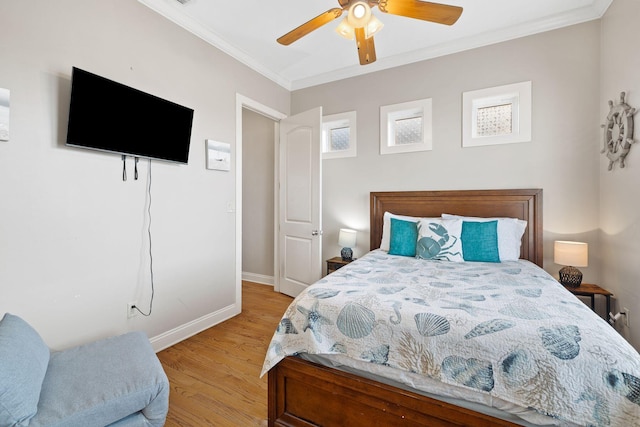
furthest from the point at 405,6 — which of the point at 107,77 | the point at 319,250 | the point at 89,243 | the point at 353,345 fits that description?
the point at 89,243

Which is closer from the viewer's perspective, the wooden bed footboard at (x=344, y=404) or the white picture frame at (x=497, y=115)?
the wooden bed footboard at (x=344, y=404)

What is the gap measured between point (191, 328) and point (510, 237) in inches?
121

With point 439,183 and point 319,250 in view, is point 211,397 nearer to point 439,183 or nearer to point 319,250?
point 319,250

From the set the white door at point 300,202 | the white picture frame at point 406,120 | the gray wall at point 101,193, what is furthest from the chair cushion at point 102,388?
the white picture frame at point 406,120

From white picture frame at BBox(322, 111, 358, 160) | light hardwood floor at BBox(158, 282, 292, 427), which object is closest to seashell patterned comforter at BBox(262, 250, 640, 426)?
light hardwood floor at BBox(158, 282, 292, 427)

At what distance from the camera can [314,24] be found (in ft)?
6.29

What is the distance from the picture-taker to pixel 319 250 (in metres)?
3.29

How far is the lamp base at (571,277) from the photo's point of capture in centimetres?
236

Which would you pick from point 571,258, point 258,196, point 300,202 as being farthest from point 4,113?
point 571,258

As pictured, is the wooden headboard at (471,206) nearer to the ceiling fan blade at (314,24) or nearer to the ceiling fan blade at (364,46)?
the ceiling fan blade at (364,46)

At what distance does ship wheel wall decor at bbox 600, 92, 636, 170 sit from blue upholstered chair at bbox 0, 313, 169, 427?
338 cm

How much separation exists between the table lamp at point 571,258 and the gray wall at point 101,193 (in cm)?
318

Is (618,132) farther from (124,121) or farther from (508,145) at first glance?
(124,121)

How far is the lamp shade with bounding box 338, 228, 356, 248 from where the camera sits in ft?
11.0
